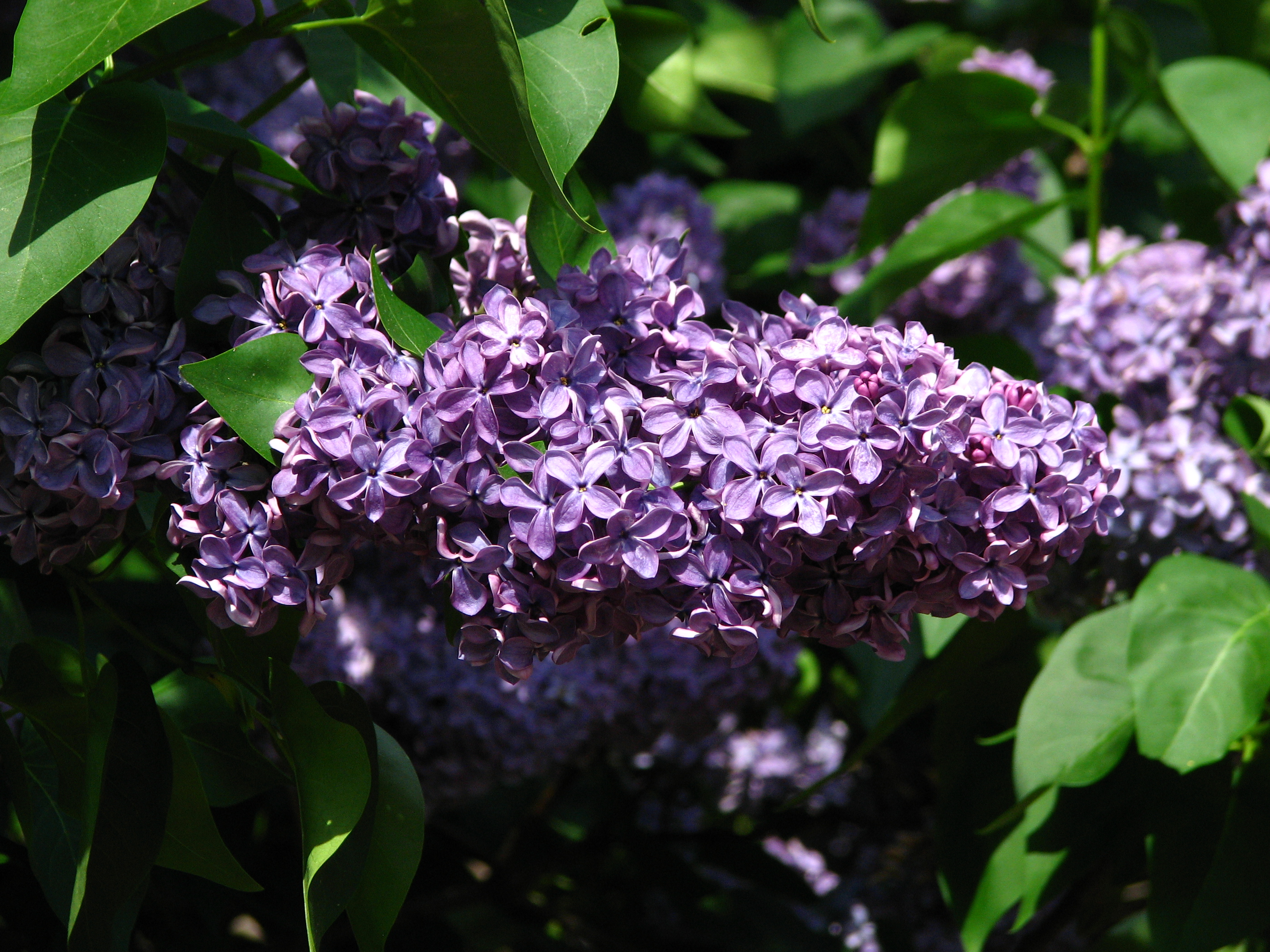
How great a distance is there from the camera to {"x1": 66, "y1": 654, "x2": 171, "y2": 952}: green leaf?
0.73 metres

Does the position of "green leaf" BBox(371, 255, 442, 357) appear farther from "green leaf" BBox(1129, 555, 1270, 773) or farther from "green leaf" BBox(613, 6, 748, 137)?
"green leaf" BBox(1129, 555, 1270, 773)

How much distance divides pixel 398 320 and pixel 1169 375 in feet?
3.07

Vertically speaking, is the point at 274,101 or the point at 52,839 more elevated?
the point at 274,101

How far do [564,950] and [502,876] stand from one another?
15cm

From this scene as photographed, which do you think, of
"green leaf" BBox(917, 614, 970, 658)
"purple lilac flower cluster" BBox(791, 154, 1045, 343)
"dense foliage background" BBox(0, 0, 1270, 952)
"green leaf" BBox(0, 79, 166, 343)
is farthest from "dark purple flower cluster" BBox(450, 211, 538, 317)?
"purple lilac flower cluster" BBox(791, 154, 1045, 343)

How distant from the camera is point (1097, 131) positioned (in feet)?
5.10

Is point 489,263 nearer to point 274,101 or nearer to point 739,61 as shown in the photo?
point 274,101

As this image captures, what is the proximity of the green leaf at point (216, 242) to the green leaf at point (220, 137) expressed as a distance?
0.05m

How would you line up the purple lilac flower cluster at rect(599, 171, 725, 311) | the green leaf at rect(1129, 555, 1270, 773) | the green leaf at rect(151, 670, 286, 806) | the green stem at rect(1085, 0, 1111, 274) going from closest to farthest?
the green leaf at rect(151, 670, 286, 806), the green leaf at rect(1129, 555, 1270, 773), the green stem at rect(1085, 0, 1111, 274), the purple lilac flower cluster at rect(599, 171, 725, 311)

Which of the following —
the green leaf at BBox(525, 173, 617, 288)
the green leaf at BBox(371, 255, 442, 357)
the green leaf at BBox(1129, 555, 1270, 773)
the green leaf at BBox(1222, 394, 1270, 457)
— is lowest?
the green leaf at BBox(1129, 555, 1270, 773)

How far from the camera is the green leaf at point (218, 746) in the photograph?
0.91 m

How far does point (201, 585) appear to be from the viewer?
688mm

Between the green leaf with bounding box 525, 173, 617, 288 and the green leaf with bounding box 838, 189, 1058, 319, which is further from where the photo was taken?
the green leaf with bounding box 838, 189, 1058, 319

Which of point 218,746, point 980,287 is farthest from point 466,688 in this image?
point 980,287
